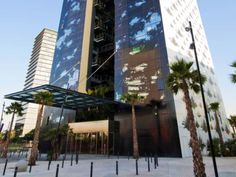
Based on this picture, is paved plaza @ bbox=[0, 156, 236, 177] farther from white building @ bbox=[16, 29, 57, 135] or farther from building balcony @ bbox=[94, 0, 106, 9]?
white building @ bbox=[16, 29, 57, 135]

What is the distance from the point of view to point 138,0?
4197 centimetres

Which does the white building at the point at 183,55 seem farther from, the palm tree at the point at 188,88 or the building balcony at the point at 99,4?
the building balcony at the point at 99,4

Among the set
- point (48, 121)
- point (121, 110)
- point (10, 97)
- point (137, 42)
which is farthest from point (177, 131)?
point (48, 121)

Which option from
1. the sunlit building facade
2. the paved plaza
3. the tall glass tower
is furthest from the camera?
the sunlit building facade

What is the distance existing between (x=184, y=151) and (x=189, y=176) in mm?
17956

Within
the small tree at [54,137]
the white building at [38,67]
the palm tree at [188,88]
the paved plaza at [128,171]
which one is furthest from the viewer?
the white building at [38,67]

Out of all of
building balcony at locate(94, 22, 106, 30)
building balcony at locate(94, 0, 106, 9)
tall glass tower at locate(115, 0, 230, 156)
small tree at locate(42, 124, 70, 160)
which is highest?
building balcony at locate(94, 0, 106, 9)

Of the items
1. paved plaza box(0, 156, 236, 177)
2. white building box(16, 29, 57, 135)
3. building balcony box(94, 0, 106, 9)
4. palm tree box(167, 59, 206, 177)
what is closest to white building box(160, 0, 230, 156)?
paved plaza box(0, 156, 236, 177)

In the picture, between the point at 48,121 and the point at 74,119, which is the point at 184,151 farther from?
the point at 48,121

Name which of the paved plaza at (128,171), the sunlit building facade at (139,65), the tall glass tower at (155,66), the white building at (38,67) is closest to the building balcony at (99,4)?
the sunlit building facade at (139,65)

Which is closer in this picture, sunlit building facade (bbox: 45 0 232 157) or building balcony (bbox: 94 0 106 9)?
sunlit building facade (bbox: 45 0 232 157)

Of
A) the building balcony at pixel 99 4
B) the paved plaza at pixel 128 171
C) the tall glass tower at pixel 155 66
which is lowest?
the paved plaza at pixel 128 171

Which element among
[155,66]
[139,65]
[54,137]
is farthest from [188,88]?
[139,65]

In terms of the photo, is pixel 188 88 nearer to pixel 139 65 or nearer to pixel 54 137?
pixel 54 137
